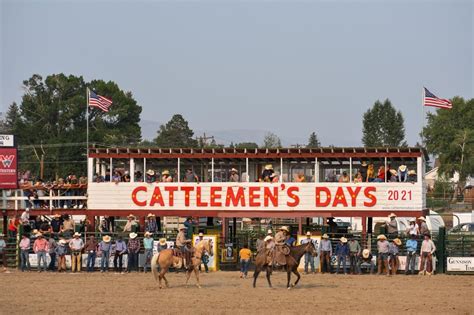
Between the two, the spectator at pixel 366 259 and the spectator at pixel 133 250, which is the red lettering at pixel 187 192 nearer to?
the spectator at pixel 133 250

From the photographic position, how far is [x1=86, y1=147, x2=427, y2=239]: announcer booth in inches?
1318

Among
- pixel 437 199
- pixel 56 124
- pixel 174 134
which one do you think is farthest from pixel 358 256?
pixel 174 134

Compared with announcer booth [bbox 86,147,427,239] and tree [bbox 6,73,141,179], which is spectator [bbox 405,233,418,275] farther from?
tree [bbox 6,73,141,179]

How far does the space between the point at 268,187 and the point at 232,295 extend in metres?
8.84

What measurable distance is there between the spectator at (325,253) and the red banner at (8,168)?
38.9 ft

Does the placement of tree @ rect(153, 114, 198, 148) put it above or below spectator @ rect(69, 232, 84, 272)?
above

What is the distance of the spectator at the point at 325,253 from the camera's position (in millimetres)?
31844

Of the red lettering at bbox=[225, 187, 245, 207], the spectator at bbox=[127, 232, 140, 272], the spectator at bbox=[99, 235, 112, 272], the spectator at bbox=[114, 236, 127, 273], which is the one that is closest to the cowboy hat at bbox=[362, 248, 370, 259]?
the red lettering at bbox=[225, 187, 245, 207]

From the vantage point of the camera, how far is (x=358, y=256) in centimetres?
3184

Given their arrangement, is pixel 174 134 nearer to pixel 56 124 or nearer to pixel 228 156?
pixel 56 124

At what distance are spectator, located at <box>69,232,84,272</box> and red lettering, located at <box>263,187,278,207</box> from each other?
6.59 m

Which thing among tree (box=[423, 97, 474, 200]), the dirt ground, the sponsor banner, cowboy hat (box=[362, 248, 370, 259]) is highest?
tree (box=[423, 97, 474, 200])

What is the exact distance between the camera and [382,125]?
133 m

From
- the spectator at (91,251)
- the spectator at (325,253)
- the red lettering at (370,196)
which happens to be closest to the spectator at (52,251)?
the spectator at (91,251)
